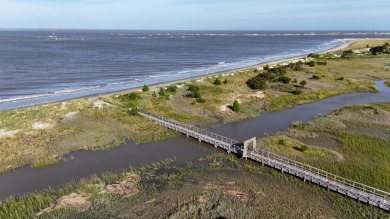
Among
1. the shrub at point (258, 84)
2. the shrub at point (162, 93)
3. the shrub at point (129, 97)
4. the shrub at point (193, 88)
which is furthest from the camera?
the shrub at point (258, 84)

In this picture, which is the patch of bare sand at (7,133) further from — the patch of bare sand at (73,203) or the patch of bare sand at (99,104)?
the patch of bare sand at (73,203)

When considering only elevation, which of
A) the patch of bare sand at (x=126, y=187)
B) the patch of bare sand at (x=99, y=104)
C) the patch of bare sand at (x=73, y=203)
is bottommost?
the patch of bare sand at (x=126, y=187)

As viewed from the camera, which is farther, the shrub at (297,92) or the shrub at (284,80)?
the shrub at (284,80)

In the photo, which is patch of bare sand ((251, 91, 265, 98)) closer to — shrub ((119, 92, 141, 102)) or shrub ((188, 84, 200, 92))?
shrub ((188, 84, 200, 92))

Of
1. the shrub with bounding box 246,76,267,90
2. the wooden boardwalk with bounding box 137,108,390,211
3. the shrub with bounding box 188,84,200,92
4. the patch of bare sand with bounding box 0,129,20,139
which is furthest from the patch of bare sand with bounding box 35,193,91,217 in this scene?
the shrub with bounding box 246,76,267,90

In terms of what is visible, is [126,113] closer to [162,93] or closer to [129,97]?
[129,97]

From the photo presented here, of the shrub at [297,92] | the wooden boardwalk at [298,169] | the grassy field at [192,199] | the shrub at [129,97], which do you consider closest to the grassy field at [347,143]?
the wooden boardwalk at [298,169]
